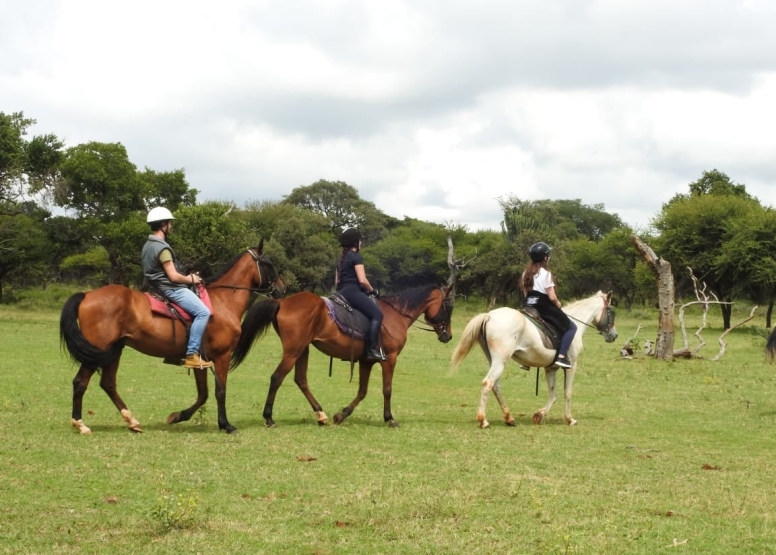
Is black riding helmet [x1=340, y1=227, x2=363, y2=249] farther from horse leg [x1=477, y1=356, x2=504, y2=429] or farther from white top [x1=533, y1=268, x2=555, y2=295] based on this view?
white top [x1=533, y1=268, x2=555, y2=295]

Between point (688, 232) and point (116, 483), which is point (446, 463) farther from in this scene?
point (688, 232)

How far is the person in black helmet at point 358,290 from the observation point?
39.2 ft

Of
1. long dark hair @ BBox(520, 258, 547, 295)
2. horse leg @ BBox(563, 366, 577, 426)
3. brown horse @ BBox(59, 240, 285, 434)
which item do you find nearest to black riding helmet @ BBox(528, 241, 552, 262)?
long dark hair @ BBox(520, 258, 547, 295)

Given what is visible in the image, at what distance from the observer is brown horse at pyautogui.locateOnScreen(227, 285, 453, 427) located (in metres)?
11.4

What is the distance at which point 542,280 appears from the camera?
12531 mm

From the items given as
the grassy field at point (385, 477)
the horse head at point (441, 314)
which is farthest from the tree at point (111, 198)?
the horse head at point (441, 314)

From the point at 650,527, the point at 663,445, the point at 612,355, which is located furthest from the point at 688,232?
the point at 650,527

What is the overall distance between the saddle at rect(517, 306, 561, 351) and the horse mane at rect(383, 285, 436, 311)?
1.59 m

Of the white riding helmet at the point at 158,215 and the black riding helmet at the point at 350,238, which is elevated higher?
the white riding helmet at the point at 158,215

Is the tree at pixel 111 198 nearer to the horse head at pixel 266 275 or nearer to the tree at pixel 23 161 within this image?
the tree at pixel 23 161

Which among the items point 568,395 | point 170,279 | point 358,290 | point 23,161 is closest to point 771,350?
point 568,395

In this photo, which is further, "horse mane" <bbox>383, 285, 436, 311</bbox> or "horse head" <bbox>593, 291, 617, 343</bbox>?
"horse head" <bbox>593, 291, 617, 343</bbox>

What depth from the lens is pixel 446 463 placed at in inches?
359

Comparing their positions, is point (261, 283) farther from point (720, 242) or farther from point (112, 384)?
point (720, 242)
